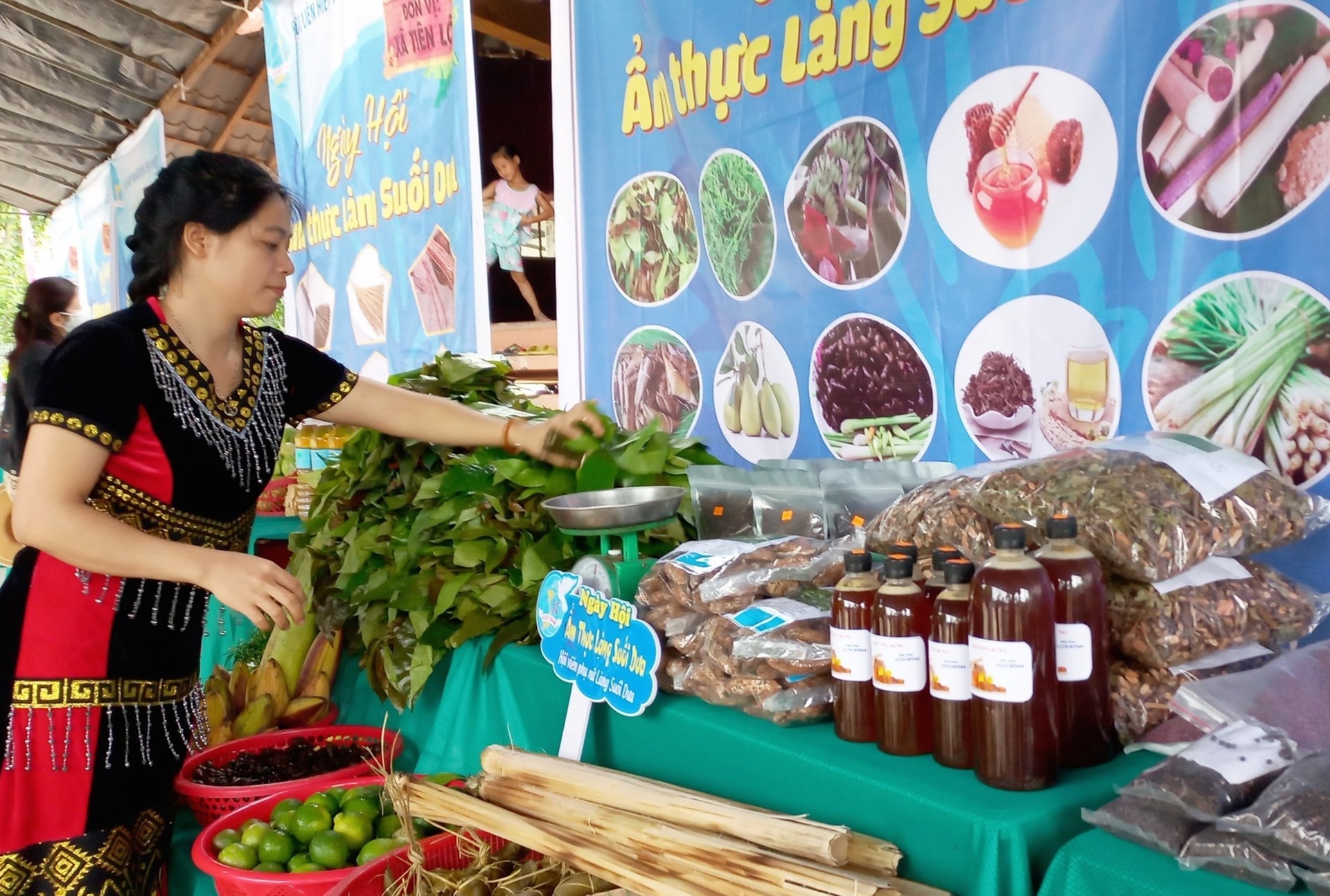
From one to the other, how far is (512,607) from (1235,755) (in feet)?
4.14

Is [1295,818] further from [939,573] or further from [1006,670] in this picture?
[939,573]

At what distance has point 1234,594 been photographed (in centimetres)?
127

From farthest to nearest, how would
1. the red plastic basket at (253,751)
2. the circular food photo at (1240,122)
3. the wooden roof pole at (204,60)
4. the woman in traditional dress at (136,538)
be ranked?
1. the wooden roof pole at (204,60)
2. the red plastic basket at (253,751)
3. the woman in traditional dress at (136,538)
4. the circular food photo at (1240,122)

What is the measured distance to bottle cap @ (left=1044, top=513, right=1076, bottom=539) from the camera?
1.15m

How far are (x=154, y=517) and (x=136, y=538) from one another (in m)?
0.18

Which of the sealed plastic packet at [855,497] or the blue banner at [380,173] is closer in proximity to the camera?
the sealed plastic packet at [855,497]

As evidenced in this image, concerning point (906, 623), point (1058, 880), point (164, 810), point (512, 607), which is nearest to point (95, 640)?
point (164, 810)

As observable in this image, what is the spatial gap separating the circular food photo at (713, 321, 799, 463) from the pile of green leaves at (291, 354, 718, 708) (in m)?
0.24

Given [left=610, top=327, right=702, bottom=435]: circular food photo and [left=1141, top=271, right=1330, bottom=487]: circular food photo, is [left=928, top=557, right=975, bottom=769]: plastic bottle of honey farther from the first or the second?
[left=610, top=327, right=702, bottom=435]: circular food photo

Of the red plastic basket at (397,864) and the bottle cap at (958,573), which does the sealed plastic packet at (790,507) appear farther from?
the red plastic basket at (397,864)

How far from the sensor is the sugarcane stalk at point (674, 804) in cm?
113

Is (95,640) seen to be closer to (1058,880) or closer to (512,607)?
(512,607)

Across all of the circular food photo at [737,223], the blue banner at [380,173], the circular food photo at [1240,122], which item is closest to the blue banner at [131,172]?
the blue banner at [380,173]

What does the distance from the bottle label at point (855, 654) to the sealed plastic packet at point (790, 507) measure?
1.55ft
